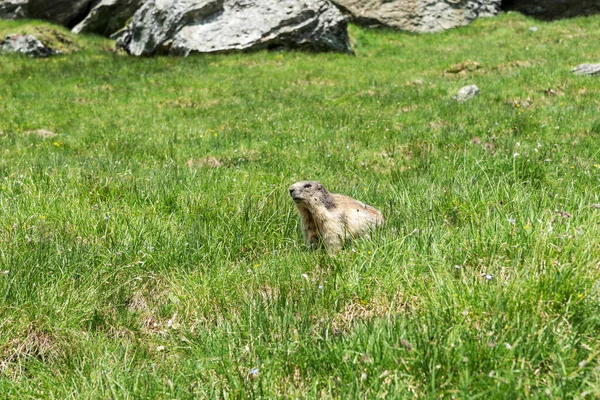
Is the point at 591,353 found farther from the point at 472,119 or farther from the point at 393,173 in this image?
the point at 472,119

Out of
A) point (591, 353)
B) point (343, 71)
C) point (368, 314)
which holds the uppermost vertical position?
point (591, 353)

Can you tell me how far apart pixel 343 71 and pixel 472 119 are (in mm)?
11511

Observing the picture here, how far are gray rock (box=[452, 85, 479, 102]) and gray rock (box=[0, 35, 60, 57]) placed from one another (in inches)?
868

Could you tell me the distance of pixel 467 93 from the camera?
14.2 metres

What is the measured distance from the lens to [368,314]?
372 cm

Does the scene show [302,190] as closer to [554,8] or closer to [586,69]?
[586,69]

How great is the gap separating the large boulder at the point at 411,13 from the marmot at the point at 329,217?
29942 mm

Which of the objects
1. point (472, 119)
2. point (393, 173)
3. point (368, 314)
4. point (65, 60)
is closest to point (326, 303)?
point (368, 314)

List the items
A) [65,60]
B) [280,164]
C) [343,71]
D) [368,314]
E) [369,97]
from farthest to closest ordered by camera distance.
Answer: [65,60]
[343,71]
[369,97]
[280,164]
[368,314]

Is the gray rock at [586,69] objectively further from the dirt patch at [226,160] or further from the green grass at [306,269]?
the dirt patch at [226,160]

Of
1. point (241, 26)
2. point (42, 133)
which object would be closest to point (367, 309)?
point (42, 133)

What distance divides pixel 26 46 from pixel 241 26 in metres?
11.3

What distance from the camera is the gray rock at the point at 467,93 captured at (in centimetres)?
1408

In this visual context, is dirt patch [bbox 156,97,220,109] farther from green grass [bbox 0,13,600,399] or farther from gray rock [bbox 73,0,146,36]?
gray rock [bbox 73,0,146,36]
